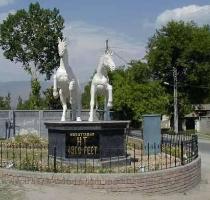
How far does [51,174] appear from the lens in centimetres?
1521

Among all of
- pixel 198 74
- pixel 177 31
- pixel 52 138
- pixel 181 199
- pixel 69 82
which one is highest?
pixel 177 31

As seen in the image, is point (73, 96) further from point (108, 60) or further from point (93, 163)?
point (93, 163)

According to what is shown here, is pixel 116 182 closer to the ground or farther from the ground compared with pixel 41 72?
closer to the ground

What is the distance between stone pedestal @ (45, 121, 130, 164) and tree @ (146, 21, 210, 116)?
5030cm

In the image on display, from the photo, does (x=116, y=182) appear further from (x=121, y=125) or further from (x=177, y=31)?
(x=177, y=31)

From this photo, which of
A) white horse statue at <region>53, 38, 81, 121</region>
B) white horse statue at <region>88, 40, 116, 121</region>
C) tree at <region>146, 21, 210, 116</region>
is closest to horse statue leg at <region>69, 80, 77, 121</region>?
white horse statue at <region>53, 38, 81, 121</region>

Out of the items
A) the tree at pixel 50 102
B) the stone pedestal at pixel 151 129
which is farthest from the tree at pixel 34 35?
the stone pedestal at pixel 151 129

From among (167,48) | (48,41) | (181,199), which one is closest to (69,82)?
(181,199)

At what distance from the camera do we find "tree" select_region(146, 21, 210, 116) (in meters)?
68.8

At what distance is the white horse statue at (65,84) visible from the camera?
19828 millimetres

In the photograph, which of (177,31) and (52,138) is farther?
(177,31)

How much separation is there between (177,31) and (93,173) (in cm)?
5705

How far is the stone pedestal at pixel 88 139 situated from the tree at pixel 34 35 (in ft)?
120

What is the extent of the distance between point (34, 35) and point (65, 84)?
1404 inches
